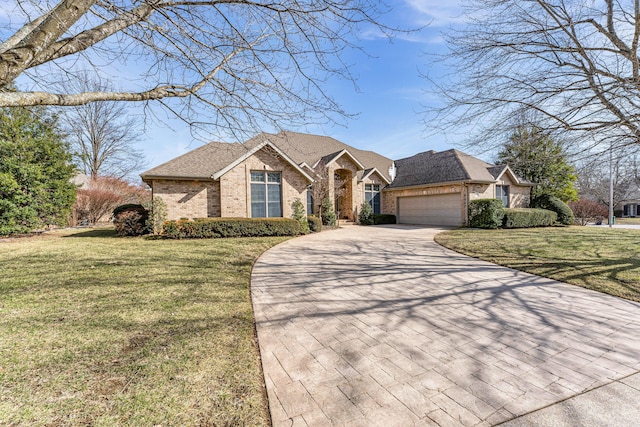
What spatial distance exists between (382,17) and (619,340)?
543 cm

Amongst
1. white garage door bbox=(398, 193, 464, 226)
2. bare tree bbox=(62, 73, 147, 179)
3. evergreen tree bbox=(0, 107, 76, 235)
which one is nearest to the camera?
evergreen tree bbox=(0, 107, 76, 235)

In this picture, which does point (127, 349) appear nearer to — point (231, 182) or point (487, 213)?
point (231, 182)

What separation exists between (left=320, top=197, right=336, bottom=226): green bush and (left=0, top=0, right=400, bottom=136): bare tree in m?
14.9

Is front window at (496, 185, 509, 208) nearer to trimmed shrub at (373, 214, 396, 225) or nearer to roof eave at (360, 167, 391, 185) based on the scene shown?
trimmed shrub at (373, 214, 396, 225)

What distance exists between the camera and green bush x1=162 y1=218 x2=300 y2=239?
40.7ft

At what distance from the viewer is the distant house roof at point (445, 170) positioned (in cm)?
1886

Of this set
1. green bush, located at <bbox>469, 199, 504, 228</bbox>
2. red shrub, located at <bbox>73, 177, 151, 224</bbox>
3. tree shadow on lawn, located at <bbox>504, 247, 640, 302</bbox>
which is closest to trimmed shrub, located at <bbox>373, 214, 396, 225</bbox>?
green bush, located at <bbox>469, 199, 504, 228</bbox>

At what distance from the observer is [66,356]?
3.06 meters

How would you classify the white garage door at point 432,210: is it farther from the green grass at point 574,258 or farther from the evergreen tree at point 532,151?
the evergreen tree at point 532,151

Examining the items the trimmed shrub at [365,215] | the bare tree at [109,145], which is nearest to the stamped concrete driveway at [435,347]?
the trimmed shrub at [365,215]

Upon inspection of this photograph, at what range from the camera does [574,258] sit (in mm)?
8133

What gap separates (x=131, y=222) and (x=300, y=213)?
849cm

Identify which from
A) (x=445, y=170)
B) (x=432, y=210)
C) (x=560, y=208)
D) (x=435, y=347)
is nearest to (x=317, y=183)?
(x=432, y=210)

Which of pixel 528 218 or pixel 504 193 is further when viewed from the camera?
pixel 504 193
